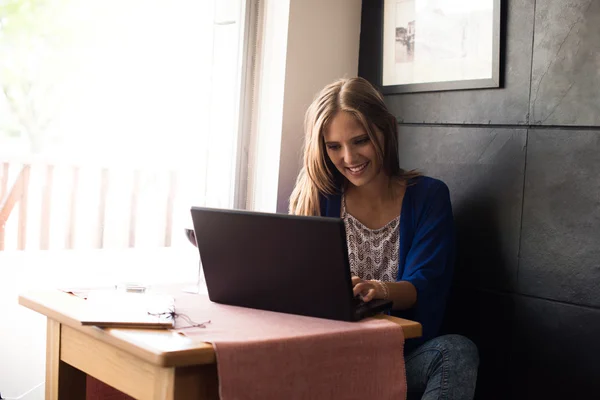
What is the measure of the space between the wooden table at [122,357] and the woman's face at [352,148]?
562mm

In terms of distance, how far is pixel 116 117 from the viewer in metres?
2.29

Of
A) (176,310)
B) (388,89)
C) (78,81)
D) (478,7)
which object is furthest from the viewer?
(388,89)

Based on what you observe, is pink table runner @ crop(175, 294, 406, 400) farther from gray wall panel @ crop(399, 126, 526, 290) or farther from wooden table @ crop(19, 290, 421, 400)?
gray wall panel @ crop(399, 126, 526, 290)

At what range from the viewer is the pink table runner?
4.10ft

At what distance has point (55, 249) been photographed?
2270mm

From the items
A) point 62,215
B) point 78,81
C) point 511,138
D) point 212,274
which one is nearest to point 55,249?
point 62,215

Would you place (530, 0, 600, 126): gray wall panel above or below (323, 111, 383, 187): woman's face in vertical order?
above

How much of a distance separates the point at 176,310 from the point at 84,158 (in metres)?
0.95

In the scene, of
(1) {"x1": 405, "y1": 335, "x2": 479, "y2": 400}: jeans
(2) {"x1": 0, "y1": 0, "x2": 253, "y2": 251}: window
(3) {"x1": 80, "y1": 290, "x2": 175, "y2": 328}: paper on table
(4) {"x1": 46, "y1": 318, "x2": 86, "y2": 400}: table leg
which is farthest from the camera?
(2) {"x1": 0, "y1": 0, "x2": 253, "y2": 251}: window

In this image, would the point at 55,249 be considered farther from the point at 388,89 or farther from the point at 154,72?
the point at 388,89

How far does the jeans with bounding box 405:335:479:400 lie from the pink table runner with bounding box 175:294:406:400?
0.24 meters

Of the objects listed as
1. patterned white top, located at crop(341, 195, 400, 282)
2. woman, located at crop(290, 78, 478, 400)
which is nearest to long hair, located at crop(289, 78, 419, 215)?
woman, located at crop(290, 78, 478, 400)

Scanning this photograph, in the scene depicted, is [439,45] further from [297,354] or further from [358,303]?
[297,354]

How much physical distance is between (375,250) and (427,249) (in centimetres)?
17
